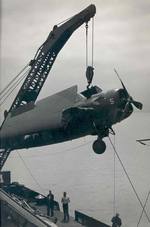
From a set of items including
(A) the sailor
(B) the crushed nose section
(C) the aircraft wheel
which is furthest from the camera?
(A) the sailor

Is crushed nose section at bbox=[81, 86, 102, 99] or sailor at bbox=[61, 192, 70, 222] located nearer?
crushed nose section at bbox=[81, 86, 102, 99]

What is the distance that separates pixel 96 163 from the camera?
336 ft

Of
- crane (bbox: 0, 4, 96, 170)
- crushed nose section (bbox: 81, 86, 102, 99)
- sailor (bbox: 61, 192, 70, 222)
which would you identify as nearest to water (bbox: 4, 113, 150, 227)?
sailor (bbox: 61, 192, 70, 222)

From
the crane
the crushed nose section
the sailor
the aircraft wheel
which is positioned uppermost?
the crane

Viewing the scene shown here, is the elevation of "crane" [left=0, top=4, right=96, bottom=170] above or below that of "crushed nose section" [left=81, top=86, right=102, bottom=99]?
above

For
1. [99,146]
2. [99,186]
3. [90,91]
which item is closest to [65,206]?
[99,146]

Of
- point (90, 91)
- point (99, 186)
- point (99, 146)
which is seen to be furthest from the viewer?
point (99, 186)

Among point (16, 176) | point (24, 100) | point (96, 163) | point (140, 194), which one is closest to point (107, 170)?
point (96, 163)

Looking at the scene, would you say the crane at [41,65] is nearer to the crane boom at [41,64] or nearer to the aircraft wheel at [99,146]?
the crane boom at [41,64]

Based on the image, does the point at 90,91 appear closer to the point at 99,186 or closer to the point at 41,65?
the point at 41,65

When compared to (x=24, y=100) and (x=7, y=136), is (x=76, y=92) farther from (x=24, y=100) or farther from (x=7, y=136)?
(x=24, y=100)

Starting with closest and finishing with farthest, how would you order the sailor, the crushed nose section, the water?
the crushed nose section → the sailor → the water

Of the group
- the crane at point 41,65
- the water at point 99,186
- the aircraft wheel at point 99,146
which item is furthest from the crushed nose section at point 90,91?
the water at point 99,186

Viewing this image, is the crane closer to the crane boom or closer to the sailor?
the crane boom
